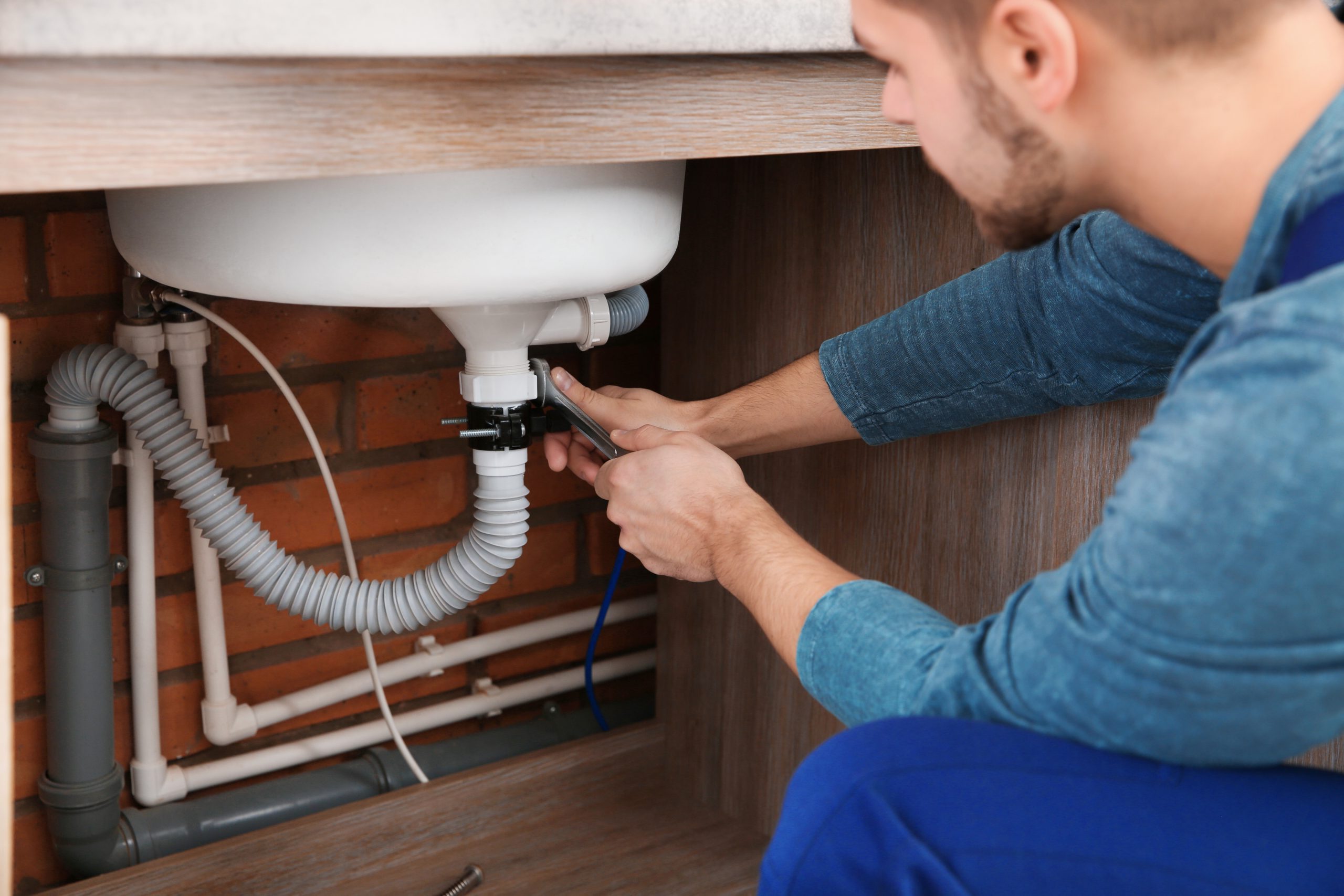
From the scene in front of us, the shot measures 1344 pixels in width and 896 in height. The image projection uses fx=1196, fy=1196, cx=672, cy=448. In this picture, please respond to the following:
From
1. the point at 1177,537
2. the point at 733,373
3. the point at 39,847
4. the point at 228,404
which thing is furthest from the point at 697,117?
the point at 39,847

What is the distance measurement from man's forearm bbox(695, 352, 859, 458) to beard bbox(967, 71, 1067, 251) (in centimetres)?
30

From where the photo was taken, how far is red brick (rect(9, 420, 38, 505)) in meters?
0.92

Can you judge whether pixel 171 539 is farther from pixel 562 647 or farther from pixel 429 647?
pixel 562 647

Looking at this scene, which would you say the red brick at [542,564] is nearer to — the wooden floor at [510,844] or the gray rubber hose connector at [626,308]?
the wooden floor at [510,844]

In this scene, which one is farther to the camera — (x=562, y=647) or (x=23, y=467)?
(x=562, y=647)

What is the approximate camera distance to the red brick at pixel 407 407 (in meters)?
1.07

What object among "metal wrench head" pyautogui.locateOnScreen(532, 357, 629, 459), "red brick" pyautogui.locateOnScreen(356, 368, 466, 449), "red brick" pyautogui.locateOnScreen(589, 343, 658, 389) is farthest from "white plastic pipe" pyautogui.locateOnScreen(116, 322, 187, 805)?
"red brick" pyautogui.locateOnScreen(589, 343, 658, 389)

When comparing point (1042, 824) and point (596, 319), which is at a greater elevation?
point (596, 319)

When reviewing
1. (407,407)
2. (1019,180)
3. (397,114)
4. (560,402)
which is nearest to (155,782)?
(407,407)

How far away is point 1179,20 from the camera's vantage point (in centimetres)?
47

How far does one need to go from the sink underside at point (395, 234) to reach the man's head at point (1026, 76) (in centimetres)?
18

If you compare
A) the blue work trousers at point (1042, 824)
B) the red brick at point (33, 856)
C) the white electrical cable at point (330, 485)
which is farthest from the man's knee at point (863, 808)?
the red brick at point (33, 856)

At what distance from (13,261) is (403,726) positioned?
1.73 ft

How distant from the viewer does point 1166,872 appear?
1.60 feet
